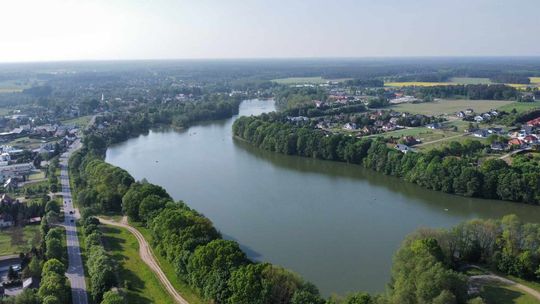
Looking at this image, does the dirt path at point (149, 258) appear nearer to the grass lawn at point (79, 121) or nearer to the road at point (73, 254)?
the road at point (73, 254)

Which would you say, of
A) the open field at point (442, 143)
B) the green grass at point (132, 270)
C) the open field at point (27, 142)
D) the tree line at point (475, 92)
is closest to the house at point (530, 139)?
the open field at point (442, 143)

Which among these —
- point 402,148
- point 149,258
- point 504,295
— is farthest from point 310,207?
point 402,148

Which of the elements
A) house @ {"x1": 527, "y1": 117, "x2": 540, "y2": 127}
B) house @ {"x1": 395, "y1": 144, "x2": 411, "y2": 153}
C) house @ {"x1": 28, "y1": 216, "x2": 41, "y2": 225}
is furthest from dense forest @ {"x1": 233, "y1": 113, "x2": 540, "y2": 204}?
house @ {"x1": 28, "y1": 216, "x2": 41, "y2": 225}

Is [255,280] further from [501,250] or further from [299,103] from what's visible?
[299,103]

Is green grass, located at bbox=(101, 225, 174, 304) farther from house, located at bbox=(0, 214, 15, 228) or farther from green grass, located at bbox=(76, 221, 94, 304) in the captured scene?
house, located at bbox=(0, 214, 15, 228)

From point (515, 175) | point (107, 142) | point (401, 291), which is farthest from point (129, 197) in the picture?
point (107, 142)

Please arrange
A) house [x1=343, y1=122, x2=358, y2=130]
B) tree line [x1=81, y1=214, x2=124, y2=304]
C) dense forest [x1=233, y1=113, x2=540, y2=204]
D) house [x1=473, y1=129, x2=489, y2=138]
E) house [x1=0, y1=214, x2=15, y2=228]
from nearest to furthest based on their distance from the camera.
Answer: tree line [x1=81, y1=214, x2=124, y2=304], house [x1=0, y1=214, x2=15, y2=228], dense forest [x1=233, y1=113, x2=540, y2=204], house [x1=473, y1=129, x2=489, y2=138], house [x1=343, y1=122, x2=358, y2=130]

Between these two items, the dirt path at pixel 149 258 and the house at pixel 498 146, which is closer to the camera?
the dirt path at pixel 149 258
